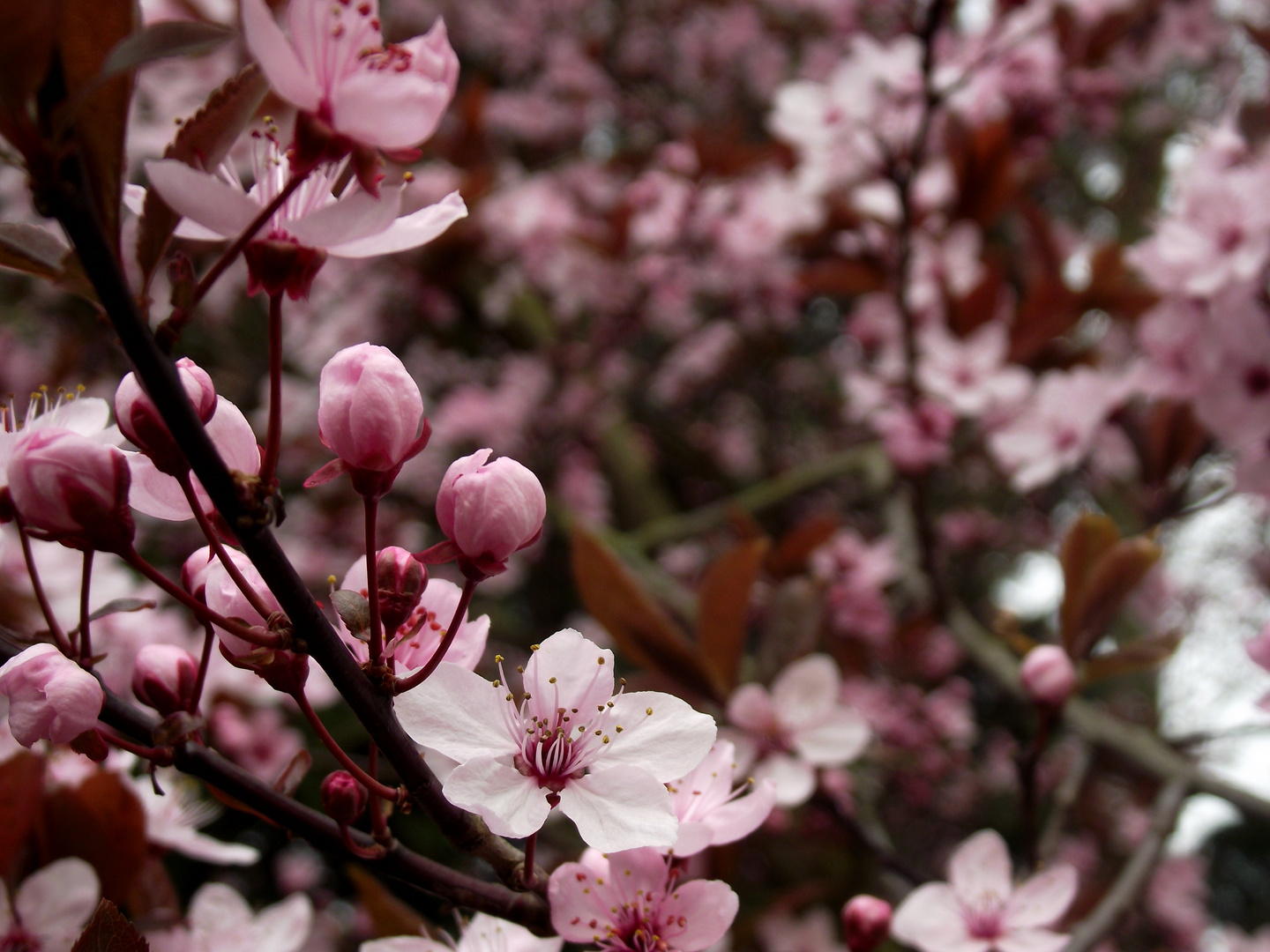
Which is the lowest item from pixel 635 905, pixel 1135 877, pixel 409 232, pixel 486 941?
pixel 1135 877

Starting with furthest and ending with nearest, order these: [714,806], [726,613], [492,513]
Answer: [726,613], [714,806], [492,513]

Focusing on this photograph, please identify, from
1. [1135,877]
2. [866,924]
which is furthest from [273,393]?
[1135,877]

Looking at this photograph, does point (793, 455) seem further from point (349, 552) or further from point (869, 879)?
point (869, 879)

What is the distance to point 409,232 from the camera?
1.58ft

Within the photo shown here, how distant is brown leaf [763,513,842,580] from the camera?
163 centimetres

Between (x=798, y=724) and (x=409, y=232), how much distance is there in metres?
0.67

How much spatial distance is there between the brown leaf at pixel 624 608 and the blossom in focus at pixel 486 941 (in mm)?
339

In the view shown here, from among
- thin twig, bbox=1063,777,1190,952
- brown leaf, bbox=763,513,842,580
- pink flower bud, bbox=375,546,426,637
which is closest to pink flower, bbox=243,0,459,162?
pink flower bud, bbox=375,546,426,637

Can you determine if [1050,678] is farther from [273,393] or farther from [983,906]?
[273,393]

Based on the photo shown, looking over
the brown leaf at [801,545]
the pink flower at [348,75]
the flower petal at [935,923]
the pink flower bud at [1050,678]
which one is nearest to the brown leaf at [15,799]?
the pink flower at [348,75]

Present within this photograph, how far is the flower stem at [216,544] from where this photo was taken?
0.44m

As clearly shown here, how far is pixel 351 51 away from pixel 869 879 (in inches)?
64.6

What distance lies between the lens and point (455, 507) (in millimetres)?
497

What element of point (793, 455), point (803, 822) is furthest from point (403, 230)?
point (793, 455)
